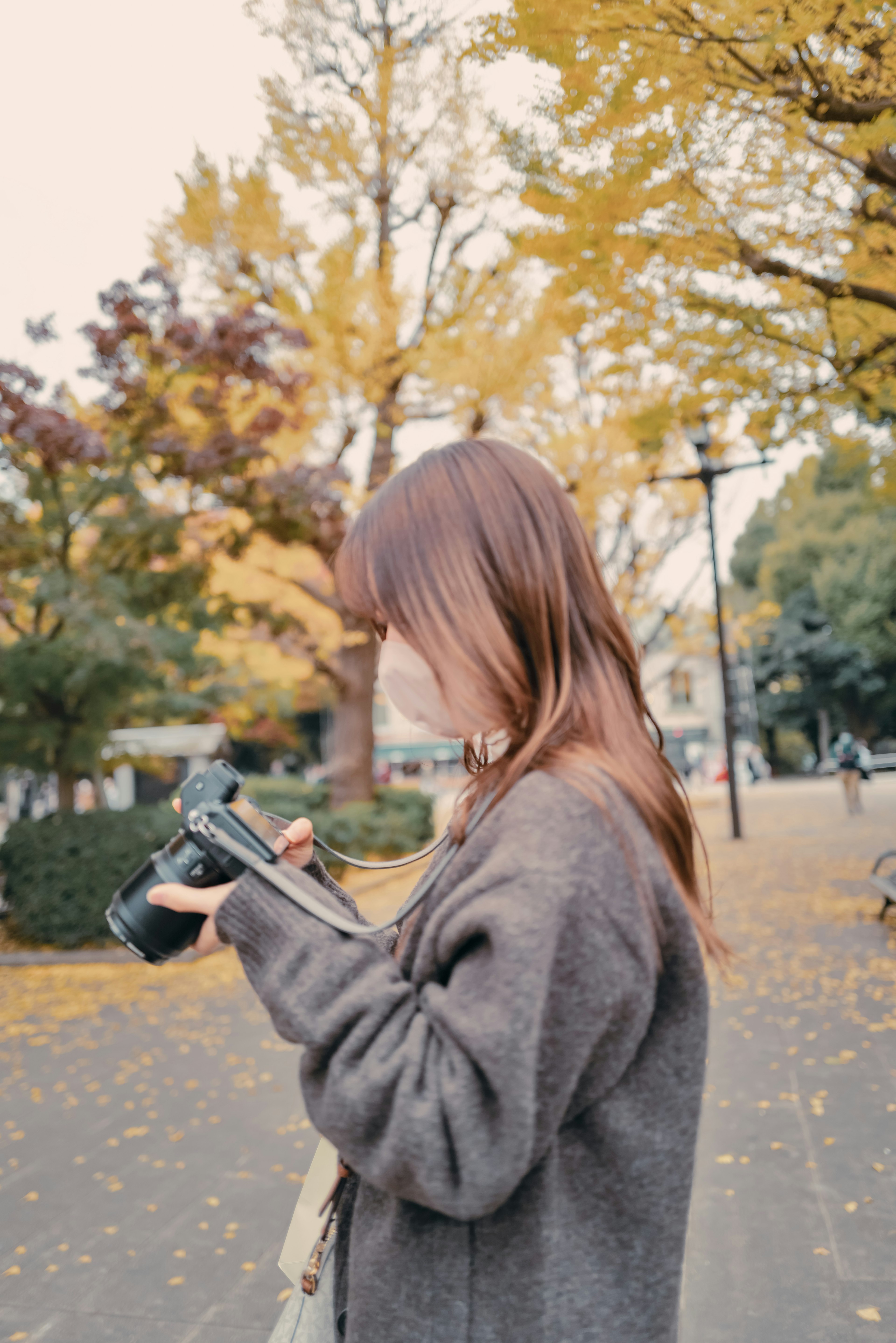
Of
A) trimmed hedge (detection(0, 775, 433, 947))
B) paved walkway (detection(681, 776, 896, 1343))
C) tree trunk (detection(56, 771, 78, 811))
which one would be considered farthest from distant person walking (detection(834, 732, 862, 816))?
tree trunk (detection(56, 771, 78, 811))

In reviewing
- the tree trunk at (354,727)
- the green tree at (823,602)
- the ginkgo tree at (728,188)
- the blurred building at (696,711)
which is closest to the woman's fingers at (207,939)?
the ginkgo tree at (728,188)

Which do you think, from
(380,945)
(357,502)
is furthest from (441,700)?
(357,502)

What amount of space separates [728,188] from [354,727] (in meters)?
9.33

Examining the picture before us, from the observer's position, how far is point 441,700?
100 centimetres

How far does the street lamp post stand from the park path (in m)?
6.73

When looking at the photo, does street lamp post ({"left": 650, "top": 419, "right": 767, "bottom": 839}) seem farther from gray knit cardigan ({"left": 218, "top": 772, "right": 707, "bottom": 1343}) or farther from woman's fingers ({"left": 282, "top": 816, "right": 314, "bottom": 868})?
gray knit cardigan ({"left": 218, "top": 772, "right": 707, "bottom": 1343})

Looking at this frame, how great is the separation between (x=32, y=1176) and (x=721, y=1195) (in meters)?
2.86

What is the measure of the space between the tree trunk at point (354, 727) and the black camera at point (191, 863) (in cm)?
1175

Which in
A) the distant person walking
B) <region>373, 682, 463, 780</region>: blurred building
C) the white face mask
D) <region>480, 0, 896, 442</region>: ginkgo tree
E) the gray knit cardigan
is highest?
<region>480, 0, 896, 442</region>: ginkgo tree

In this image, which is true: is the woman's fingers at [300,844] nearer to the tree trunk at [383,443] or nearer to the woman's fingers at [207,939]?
the woman's fingers at [207,939]

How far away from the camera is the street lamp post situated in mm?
12844

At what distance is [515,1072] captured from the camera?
0.77m

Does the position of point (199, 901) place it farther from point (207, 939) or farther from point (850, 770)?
point (850, 770)

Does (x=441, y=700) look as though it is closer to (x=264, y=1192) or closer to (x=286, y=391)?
(x=264, y=1192)
